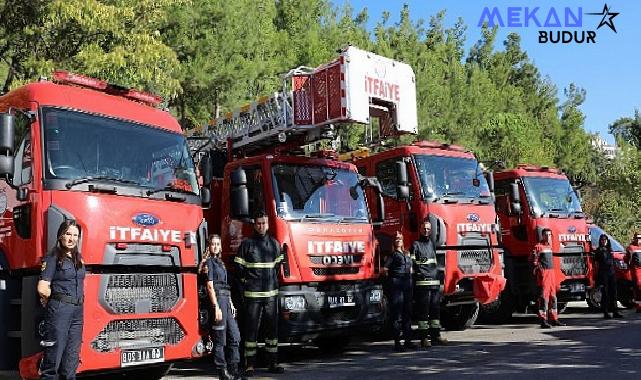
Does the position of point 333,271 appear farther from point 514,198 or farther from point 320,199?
point 514,198

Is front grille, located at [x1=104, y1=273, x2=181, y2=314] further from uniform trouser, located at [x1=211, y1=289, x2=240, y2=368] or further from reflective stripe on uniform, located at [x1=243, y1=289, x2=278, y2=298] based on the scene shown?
reflective stripe on uniform, located at [x1=243, y1=289, x2=278, y2=298]

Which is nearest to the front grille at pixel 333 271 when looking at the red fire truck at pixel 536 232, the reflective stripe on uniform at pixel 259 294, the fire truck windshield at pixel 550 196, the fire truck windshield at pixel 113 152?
the reflective stripe on uniform at pixel 259 294

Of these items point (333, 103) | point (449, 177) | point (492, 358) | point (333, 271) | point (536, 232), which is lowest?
point (492, 358)

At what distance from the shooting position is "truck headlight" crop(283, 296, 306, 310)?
7.80 metres

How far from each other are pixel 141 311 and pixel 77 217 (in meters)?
1.04

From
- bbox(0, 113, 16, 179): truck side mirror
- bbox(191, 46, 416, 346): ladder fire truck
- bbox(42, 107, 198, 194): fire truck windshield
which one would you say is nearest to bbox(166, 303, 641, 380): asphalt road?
bbox(191, 46, 416, 346): ladder fire truck

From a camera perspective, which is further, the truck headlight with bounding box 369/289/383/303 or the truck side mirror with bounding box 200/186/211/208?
the truck headlight with bounding box 369/289/383/303

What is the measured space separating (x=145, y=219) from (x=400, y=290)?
4342 millimetres

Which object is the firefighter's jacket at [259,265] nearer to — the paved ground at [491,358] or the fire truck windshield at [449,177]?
the paved ground at [491,358]

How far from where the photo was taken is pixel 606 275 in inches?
491

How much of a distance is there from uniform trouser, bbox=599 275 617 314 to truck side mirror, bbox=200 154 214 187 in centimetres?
829

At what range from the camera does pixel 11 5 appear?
1120 centimetres

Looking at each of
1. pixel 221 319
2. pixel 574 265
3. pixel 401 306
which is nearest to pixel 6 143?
pixel 221 319

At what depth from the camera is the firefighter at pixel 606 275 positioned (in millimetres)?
12484
